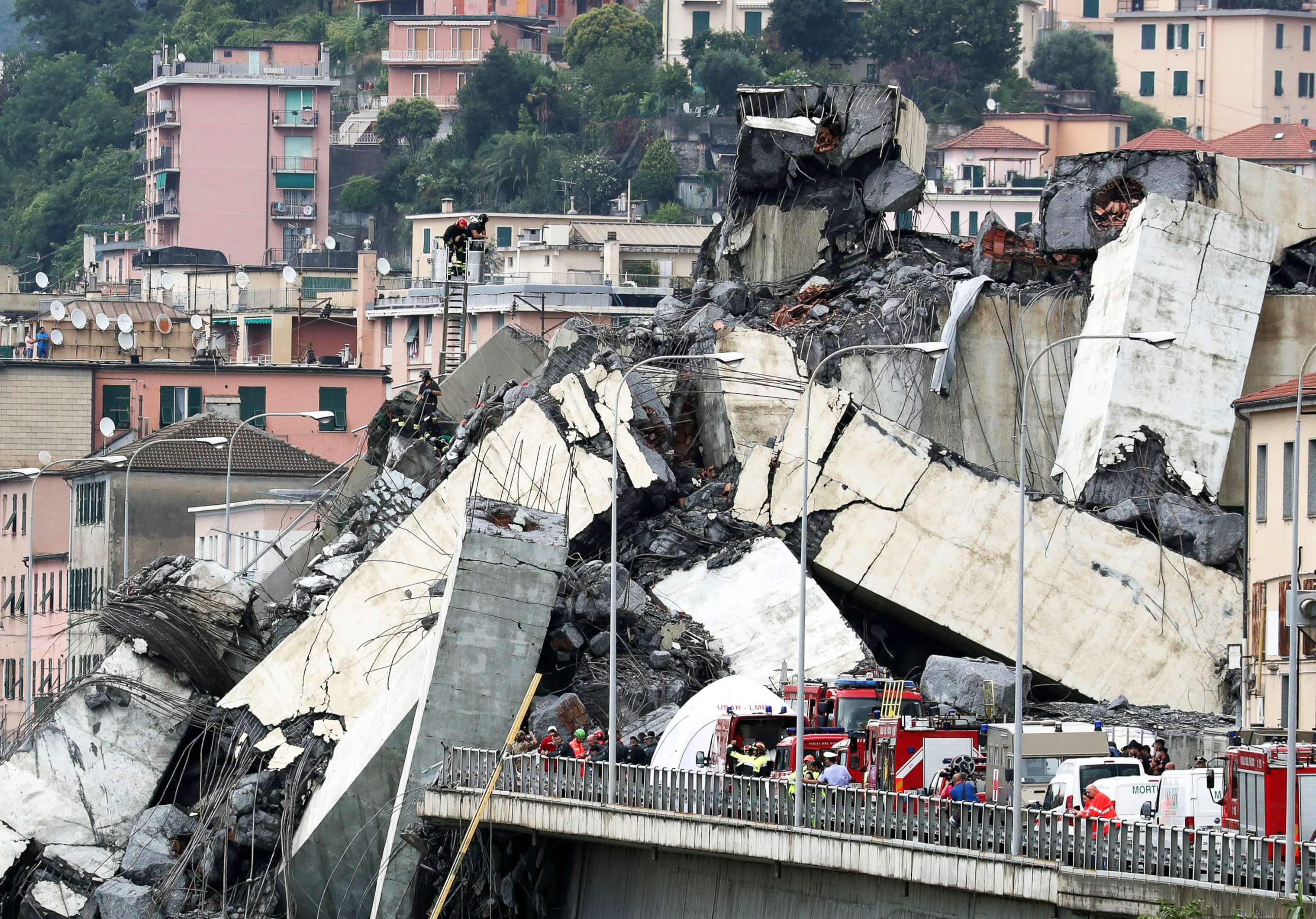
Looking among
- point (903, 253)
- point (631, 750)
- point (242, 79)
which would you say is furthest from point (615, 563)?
point (242, 79)

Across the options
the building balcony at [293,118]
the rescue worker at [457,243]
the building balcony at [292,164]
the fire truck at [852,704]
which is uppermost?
the building balcony at [293,118]

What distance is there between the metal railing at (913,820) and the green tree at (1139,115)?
446ft

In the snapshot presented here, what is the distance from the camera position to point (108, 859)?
47375 millimetres

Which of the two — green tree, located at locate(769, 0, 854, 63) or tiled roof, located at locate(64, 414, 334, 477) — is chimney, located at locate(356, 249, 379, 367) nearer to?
tiled roof, located at locate(64, 414, 334, 477)

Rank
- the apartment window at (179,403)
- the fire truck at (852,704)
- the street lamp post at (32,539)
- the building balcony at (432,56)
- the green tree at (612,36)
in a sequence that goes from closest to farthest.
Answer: the fire truck at (852,704) → the street lamp post at (32,539) → the apartment window at (179,403) → the building balcony at (432,56) → the green tree at (612,36)

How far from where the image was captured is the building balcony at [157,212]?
512 ft

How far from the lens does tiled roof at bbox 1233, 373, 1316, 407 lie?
39406 millimetres

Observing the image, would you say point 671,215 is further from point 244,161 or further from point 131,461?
point 131,461

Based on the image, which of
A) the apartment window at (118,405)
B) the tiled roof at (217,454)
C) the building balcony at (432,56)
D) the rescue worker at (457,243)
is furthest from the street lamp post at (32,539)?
the building balcony at (432,56)

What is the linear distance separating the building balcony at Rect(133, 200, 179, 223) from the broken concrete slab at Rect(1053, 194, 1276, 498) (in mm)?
110842

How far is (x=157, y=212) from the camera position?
159 meters

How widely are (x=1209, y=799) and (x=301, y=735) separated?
20288 mm

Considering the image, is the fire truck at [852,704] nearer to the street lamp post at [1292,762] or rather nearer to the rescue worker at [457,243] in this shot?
the street lamp post at [1292,762]

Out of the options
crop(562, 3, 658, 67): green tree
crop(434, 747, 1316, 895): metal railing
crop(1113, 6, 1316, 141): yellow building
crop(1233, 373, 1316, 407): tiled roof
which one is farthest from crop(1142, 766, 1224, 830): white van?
crop(562, 3, 658, 67): green tree
